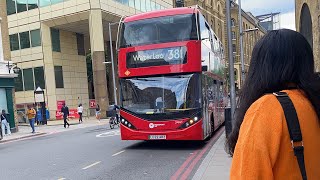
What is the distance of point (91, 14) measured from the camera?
36469mm

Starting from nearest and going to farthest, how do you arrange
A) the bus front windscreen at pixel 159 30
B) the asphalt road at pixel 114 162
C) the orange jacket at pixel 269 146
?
the orange jacket at pixel 269 146
the asphalt road at pixel 114 162
the bus front windscreen at pixel 159 30

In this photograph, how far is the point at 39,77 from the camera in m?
39.4

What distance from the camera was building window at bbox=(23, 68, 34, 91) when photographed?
40031mm

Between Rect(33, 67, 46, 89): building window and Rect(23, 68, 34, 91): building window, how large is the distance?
0.64m

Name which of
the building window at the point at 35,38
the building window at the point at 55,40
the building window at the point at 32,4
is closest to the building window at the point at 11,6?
the building window at the point at 32,4

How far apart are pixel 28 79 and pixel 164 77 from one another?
1294 inches

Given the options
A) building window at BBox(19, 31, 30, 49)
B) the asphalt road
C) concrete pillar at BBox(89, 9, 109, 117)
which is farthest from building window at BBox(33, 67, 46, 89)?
Answer: the asphalt road

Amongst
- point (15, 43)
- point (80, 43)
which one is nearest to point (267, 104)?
point (15, 43)

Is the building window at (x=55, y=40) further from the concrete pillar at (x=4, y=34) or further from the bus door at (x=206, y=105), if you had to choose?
the bus door at (x=206, y=105)

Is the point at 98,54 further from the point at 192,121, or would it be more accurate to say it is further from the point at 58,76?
the point at 192,121

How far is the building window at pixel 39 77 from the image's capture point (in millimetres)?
39250

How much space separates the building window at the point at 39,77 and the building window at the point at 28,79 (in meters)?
0.64

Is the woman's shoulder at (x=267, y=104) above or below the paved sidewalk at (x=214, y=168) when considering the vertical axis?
above

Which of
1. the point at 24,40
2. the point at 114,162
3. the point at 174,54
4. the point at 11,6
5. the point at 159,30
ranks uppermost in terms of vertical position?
the point at 11,6
